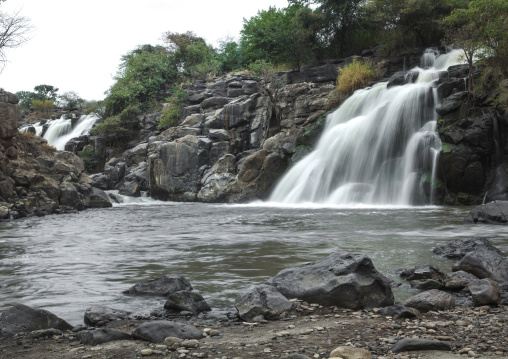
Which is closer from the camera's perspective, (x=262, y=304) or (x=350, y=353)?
(x=350, y=353)

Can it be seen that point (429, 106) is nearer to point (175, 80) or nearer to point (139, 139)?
point (139, 139)

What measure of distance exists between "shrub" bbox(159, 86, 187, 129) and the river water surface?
18.5 m

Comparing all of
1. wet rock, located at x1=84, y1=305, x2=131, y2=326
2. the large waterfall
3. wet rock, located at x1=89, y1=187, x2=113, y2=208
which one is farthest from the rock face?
wet rock, located at x1=89, y1=187, x2=113, y2=208

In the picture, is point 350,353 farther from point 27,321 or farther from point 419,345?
point 27,321

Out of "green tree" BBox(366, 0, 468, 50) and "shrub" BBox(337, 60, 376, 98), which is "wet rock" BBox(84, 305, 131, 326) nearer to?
"shrub" BBox(337, 60, 376, 98)

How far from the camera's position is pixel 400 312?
401cm

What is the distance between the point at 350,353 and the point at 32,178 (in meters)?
18.4

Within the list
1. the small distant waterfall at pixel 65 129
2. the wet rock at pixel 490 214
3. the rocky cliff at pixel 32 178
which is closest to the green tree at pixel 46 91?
the small distant waterfall at pixel 65 129

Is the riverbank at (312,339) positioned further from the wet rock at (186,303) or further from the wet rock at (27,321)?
the wet rock at (186,303)

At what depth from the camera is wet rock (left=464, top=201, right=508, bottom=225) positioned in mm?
10750

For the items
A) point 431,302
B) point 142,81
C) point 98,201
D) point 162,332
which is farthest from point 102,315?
point 142,81

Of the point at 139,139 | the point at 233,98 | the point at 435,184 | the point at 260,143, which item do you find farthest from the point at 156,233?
the point at 139,139

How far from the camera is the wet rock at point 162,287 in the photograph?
5145 millimetres

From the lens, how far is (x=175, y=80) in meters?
39.5
